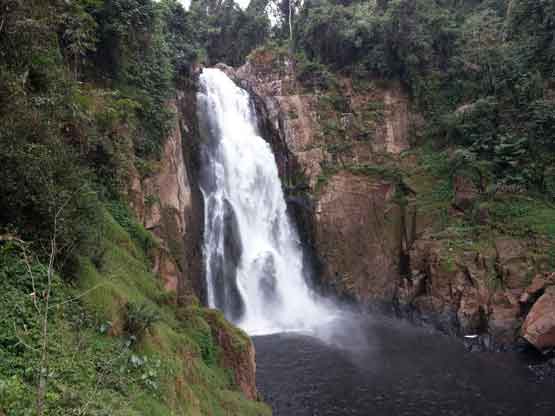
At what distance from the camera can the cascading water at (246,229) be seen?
21.0 metres

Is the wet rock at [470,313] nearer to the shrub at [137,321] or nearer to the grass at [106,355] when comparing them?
the grass at [106,355]

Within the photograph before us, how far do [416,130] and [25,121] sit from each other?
23931mm

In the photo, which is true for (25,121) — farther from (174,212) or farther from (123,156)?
(174,212)

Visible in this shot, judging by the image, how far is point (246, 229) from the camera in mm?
23016

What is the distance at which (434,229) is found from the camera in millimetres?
22375

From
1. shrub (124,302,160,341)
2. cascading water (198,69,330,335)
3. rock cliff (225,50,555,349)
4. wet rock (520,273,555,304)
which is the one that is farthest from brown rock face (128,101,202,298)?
wet rock (520,273,555,304)

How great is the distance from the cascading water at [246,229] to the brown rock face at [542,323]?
895 centimetres

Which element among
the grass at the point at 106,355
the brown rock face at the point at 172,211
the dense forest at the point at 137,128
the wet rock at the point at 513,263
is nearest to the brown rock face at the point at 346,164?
the dense forest at the point at 137,128

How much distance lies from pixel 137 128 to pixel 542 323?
57.0ft

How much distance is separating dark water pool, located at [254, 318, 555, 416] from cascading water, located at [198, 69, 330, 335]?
3.01 m

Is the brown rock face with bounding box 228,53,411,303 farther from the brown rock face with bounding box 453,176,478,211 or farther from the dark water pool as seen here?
the dark water pool

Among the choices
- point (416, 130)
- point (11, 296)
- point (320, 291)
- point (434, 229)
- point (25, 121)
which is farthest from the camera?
point (416, 130)

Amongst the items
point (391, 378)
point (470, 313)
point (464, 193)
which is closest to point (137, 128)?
point (391, 378)

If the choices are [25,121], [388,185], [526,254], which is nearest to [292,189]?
[388,185]
